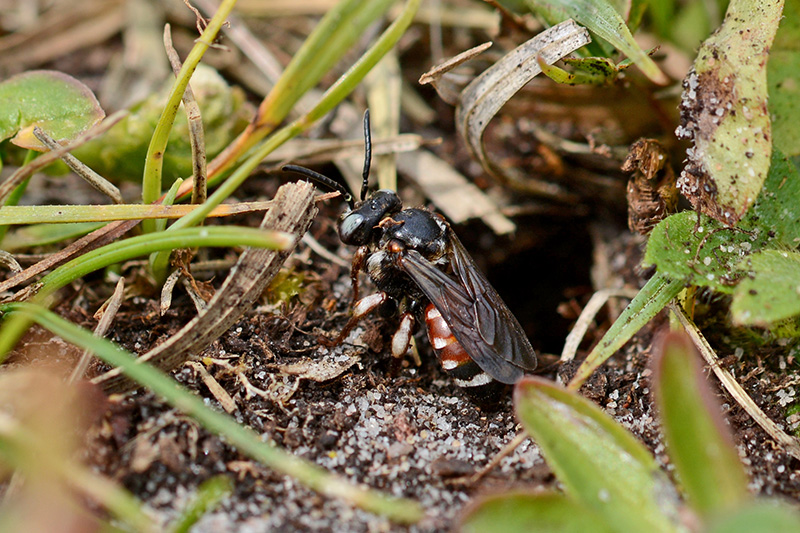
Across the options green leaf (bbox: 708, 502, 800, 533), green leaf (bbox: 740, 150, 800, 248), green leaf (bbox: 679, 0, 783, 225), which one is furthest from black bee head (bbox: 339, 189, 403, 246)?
green leaf (bbox: 708, 502, 800, 533)

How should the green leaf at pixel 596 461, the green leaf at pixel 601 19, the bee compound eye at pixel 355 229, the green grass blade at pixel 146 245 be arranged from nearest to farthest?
the green leaf at pixel 596 461, the green grass blade at pixel 146 245, the green leaf at pixel 601 19, the bee compound eye at pixel 355 229

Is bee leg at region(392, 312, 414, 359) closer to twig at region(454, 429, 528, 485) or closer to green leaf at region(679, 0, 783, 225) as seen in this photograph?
twig at region(454, 429, 528, 485)

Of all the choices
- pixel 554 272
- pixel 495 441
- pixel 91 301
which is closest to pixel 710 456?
pixel 495 441

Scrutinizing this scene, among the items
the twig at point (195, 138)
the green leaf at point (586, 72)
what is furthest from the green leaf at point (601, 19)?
the twig at point (195, 138)

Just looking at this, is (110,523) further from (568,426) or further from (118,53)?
(118,53)

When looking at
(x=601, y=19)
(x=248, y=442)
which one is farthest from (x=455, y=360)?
(x=601, y=19)

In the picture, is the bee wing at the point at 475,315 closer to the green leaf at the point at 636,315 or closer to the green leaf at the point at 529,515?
the green leaf at the point at 636,315
